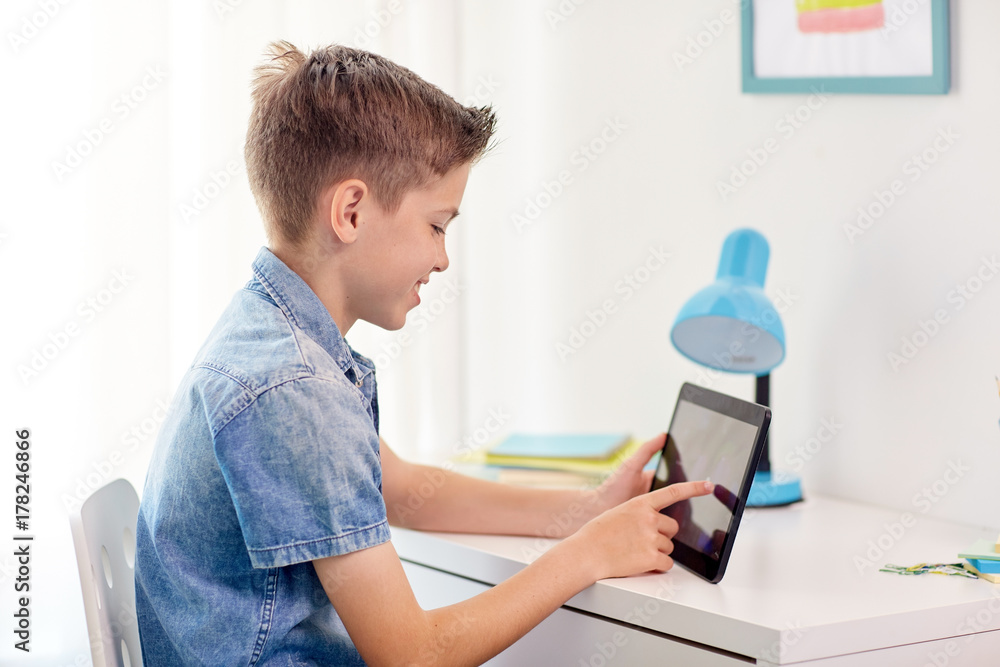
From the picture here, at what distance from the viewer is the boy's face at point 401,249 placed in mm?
910

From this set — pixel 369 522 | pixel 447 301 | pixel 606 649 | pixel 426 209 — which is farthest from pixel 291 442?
pixel 447 301

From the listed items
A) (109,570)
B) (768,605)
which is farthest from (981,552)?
(109,570)

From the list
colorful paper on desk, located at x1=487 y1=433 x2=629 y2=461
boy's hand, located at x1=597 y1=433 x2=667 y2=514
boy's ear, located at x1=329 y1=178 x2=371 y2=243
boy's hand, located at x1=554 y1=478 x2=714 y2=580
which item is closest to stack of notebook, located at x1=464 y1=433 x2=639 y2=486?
colorful paper on desk, located at x1=487 y1=433 x2=629 y2=461

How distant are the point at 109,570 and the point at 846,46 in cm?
105

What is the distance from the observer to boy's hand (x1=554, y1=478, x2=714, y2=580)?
937 millimetres

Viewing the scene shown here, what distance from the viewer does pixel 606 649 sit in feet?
3.07

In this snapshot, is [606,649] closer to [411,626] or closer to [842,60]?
[411,626]

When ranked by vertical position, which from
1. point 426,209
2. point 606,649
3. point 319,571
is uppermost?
point 426,209

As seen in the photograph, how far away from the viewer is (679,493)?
972 mm

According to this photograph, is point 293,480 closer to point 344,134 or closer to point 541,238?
point 344,134

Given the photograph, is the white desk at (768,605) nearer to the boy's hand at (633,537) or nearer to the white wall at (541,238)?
the boy's hand at (633,537)

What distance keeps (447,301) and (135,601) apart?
98cm

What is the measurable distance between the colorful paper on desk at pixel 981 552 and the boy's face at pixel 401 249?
583 mm

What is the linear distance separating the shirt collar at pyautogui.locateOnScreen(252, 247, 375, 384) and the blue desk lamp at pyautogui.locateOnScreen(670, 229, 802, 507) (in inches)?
18.7
